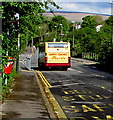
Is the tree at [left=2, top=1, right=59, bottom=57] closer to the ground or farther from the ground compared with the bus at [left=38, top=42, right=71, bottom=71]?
farther from the ground

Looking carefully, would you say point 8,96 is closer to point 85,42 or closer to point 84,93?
point 84,93

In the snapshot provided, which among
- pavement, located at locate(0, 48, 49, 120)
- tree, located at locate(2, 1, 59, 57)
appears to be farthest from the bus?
pavement, located at locate(0, 48, 49, 120)

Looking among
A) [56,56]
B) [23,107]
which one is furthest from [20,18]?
[56,56]

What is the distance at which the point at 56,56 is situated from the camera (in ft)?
106

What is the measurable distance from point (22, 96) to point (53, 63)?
61.6 feet

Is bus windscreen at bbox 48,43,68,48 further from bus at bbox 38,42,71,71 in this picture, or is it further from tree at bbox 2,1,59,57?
tree at bbox 2,1,59,57

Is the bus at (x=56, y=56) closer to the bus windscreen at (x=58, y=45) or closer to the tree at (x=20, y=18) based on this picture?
the bus windscreen at (x=58, y=45)

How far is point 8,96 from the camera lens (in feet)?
43.1

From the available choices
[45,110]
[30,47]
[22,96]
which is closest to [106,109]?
[45,110]

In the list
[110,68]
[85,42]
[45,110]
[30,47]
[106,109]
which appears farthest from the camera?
[30,47]

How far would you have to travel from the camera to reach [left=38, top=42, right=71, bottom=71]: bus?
32.2m

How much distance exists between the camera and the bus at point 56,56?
32188mm

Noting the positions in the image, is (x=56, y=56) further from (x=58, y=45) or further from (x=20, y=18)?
(x=20, y=18)

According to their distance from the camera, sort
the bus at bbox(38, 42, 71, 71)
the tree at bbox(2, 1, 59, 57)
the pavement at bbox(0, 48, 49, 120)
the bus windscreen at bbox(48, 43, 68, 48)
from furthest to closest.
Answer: the bus windscreen at bbox(48, 43, 68, 48)
the bus at bbox(38, 42, 71, 71)
the tree at bbox(2, 1, 59, 57)
the pavement at bbox(0, 48, 49, 120)
